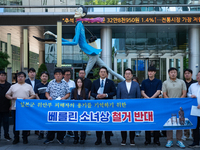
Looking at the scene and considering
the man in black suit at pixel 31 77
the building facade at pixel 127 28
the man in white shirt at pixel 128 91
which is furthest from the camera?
the building facade at pixel 127 28

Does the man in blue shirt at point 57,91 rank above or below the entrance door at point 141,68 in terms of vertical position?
below

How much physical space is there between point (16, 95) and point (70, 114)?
1.50 metres

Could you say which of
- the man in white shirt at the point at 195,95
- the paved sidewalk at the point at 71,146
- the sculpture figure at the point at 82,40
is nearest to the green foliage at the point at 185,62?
the sculpture figure at the point at 82,40

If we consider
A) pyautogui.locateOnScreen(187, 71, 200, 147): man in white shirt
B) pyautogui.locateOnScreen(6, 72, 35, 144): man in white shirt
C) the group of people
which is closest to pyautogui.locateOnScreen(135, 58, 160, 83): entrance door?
the group of people

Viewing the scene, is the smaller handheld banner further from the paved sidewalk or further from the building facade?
the building facade

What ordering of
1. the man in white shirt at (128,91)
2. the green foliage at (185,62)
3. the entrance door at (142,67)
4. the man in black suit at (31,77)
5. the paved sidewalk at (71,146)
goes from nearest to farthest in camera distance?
the paved sidewalk at (71,146), the man in white shirt at (128,91), the man in black suit at (31,77), the green foliage at (185,62), the entrance door at (142,67)

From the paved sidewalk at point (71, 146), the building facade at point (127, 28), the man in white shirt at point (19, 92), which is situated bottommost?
the paved sidewalk at point (71, 146)

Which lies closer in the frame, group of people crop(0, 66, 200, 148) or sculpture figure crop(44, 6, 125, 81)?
group of people crop(0, 66, 200, 148)

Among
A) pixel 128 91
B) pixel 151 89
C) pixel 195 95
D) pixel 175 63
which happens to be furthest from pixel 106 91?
pixel 175 63

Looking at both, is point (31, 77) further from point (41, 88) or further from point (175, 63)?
point (175, 63)

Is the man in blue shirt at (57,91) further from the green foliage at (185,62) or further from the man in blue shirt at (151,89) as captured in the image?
the green foliage at (185,62)

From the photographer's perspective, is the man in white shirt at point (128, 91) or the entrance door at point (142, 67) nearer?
the man in white shirt at point (128, 91)

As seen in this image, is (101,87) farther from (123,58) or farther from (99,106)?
(123,58)

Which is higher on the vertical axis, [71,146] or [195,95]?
[195,95]
